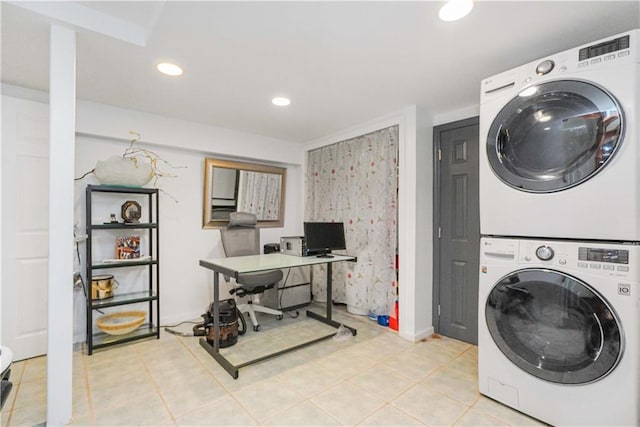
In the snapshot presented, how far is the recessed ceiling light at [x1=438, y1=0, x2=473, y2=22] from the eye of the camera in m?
1.41

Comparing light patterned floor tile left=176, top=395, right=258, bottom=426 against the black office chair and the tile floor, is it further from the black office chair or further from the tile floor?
the black office chair

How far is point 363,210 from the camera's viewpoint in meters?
3.33

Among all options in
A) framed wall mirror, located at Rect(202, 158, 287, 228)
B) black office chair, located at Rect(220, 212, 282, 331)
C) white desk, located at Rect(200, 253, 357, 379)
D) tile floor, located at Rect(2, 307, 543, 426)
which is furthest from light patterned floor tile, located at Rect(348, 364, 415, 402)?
framed wall mirror, located at Rect(202, 158, 287, 228)

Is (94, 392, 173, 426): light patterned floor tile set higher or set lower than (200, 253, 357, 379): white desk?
lower

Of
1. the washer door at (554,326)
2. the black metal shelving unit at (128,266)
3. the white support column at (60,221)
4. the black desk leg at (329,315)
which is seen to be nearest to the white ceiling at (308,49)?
the white support column at (60,221)

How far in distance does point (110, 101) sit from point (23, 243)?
1.35 metres

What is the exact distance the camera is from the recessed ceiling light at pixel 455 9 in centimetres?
141

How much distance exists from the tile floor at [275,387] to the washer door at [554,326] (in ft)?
1.28

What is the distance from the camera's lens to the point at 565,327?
5.08 feet

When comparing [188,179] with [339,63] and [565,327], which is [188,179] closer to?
[339,63]

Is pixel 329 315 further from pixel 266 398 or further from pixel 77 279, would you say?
pixel 77 279

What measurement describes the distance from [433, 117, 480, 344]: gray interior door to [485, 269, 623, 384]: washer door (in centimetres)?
96

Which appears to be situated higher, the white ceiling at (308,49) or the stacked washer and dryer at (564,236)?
the white ceiling at (308,49)

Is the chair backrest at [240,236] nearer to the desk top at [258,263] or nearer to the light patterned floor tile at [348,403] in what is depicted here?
the desk top at [258,263]
